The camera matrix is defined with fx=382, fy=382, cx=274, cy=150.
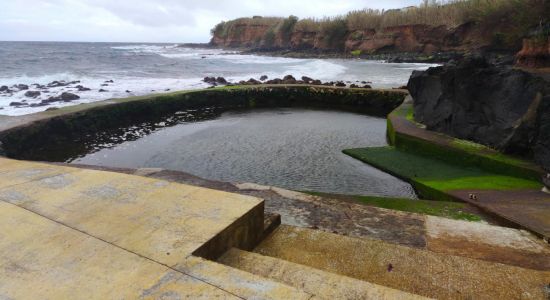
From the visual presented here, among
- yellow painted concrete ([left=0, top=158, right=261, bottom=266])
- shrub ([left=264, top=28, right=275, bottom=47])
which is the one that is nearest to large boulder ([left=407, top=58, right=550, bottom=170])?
yellow painted concrete ([left=0, top=158, right=261, bottom=266])

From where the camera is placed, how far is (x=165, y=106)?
17234 mm

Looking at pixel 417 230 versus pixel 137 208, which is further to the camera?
pixel 417 230

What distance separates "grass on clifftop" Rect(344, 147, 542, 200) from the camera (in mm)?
7617

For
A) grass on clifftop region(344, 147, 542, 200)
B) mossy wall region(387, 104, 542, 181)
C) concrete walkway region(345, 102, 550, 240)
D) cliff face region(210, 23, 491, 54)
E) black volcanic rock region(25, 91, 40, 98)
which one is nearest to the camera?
concrete walkway region(345, 102, 550, 240)

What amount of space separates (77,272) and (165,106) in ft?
50.7

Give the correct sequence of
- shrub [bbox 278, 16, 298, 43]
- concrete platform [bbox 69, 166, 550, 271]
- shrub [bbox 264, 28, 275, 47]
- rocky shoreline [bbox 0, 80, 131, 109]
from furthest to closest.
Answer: shrub [bbox 264, 28, 275, 47] < shrub [bbox 278, 16, 298, 43] < rocky shoreline [bbox 0, 80, 131, 109] < concrete platform [bbox 69, 166, 550, 271]

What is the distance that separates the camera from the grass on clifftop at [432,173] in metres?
7.62

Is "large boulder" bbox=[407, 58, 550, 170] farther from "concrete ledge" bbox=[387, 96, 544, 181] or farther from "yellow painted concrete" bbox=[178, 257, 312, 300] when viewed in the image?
"yellow painted concrete" bbox=[178, 257, 312, 300]

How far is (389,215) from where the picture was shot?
512 centimetres

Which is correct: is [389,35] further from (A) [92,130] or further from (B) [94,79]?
(A) [92,130]

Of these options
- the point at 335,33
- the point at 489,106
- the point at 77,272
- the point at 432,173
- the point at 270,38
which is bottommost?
the point at 432,173

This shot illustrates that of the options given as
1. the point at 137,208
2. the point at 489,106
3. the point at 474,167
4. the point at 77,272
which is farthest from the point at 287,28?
the point at 77,272

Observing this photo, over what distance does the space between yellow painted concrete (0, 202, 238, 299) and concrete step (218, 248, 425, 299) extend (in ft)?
1.81

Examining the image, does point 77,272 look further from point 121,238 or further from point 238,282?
point 238,282
